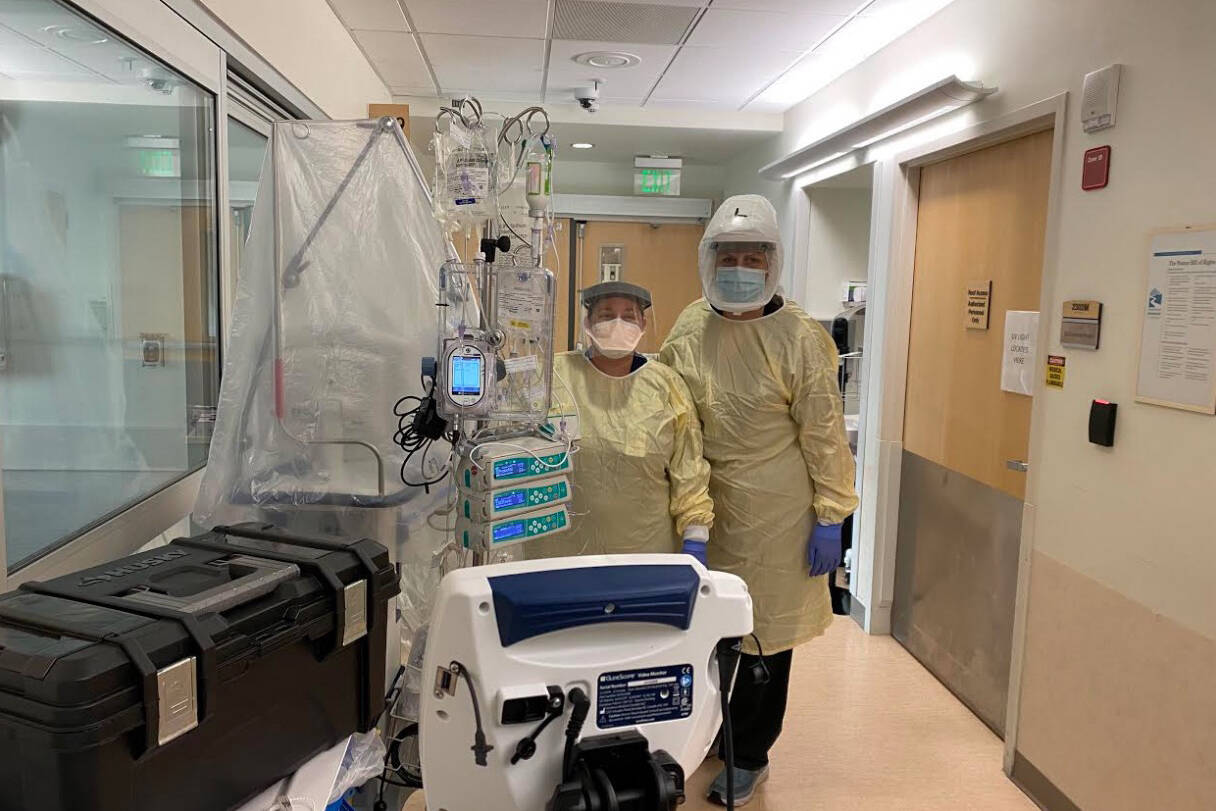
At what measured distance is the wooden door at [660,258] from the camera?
20.2 ft

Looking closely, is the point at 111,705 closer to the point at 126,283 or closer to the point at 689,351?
the point at 126,283

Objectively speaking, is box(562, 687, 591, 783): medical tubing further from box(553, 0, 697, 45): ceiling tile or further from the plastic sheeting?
box(553, 0, 697, 45): ceiling tile

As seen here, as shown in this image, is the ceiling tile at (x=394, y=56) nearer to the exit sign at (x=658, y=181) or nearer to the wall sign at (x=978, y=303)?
the exit sign at (x=658, y=181)

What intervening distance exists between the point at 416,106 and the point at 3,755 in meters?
4.34

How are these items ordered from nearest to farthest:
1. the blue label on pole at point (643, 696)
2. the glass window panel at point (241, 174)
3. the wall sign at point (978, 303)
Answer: the blue label on pole at point (643, 696), the glass window panel at point (241, 174), the wall sign at point (978, 303)

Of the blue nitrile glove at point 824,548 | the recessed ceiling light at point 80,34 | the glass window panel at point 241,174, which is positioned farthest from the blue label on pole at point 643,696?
the glass window panel at point 241,174

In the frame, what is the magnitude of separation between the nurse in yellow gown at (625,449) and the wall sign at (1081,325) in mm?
1037

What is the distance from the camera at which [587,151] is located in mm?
5516

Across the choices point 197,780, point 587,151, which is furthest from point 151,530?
point 587,151

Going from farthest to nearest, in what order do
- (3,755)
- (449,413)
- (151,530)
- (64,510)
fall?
(151,530), (449,413), (64,510), (3,755)

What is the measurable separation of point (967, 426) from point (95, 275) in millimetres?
2645

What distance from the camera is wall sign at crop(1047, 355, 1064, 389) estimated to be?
2.23 meters

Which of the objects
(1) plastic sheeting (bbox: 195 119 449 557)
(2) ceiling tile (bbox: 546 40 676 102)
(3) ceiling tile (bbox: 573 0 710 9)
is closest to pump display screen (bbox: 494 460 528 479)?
(1) plastic sheeting (bbox: 195 119 449 557)

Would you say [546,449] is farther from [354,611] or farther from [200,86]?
[200,86]
